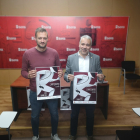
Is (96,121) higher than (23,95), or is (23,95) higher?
(23,95)

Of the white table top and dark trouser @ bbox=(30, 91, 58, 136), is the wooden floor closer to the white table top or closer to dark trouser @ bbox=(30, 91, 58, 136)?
dark trouser @ bbox=(30, 91, 58, 136)

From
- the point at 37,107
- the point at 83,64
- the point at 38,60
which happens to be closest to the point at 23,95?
the point at 37,107

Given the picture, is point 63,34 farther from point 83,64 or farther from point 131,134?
point 131,134

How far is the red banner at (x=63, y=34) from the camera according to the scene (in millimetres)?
3439

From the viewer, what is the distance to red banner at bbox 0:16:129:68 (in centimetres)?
344

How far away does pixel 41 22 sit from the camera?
11.3 ft

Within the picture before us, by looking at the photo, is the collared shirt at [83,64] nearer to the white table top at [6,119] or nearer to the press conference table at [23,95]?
the press conference table at [23,95]

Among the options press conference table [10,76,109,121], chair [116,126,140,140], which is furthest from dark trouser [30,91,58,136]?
chair [116,126,140,140]

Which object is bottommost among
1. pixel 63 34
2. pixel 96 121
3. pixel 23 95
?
pixel 96 121

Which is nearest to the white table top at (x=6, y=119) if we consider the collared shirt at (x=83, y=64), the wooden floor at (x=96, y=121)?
the wooden floor at (x=96, y=121)

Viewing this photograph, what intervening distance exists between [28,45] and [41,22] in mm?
771

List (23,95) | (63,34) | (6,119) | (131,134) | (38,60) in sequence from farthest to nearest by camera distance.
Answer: (63,34) < (23,95) < (38,60) < (6,119) < (131,134)

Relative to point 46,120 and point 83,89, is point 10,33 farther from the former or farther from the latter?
point 83,89

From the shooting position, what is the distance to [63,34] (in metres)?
3.56
